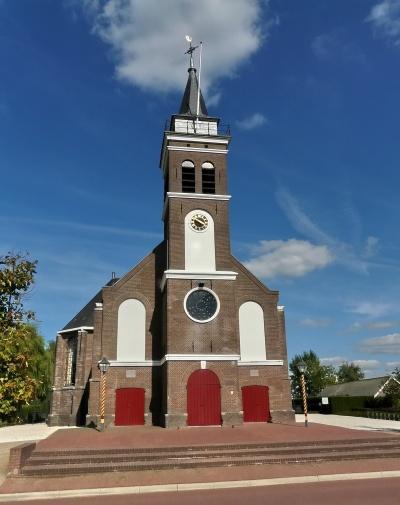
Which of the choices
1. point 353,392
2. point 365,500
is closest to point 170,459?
point 365,500

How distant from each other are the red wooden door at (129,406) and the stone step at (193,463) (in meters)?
11.5

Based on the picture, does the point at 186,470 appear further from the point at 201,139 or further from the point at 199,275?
the point at 201,139

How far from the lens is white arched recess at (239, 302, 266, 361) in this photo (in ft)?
90.8

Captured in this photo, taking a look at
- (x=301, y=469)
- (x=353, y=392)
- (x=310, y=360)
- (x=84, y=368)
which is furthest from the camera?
(x=310, y=360)

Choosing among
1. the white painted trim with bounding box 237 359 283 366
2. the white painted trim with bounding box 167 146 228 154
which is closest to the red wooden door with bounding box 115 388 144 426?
the white painted trim with bounding box 237 359 283 366

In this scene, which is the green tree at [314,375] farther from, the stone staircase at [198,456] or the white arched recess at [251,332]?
the stone staircase at [198,456]

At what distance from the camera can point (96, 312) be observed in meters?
28.1

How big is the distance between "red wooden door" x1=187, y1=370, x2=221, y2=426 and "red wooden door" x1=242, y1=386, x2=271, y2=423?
3032mm

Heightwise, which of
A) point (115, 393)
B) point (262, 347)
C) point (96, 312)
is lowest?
point (115, 393)

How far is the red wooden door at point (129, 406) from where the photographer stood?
2581 centimetres

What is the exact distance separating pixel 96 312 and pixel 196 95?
17.6 meters

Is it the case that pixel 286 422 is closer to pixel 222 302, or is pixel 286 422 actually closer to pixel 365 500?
pixel 222 302

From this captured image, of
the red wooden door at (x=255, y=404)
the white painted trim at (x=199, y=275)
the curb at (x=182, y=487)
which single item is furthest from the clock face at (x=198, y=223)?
the curb at (x=182, y=487)

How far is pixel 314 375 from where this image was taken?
87062mm
